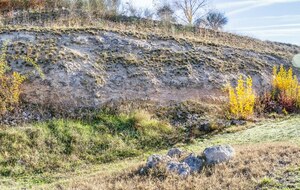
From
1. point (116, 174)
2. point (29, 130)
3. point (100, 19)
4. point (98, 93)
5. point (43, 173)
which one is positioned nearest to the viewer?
point (116, 174)

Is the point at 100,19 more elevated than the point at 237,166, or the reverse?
the point at 100,19

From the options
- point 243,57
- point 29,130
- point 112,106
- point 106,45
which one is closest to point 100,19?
point 106,45

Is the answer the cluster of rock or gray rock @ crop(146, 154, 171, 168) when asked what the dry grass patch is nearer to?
the cluster of rock

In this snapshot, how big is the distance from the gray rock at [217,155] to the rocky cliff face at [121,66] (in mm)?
9628

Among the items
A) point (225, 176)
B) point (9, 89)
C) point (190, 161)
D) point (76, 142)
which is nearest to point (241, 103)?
point (76, 142)

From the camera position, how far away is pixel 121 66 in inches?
944

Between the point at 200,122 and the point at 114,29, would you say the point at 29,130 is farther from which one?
the point at 114,29

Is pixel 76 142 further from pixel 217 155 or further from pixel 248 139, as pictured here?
pixel 217 155

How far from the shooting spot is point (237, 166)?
1118 centimetres

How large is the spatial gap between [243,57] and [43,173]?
18.3m

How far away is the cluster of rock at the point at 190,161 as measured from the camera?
36.7ft

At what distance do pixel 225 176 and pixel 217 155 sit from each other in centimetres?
126

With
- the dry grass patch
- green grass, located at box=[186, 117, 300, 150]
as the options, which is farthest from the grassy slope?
the dry grass patch

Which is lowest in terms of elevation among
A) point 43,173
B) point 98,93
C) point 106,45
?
point 43,173
